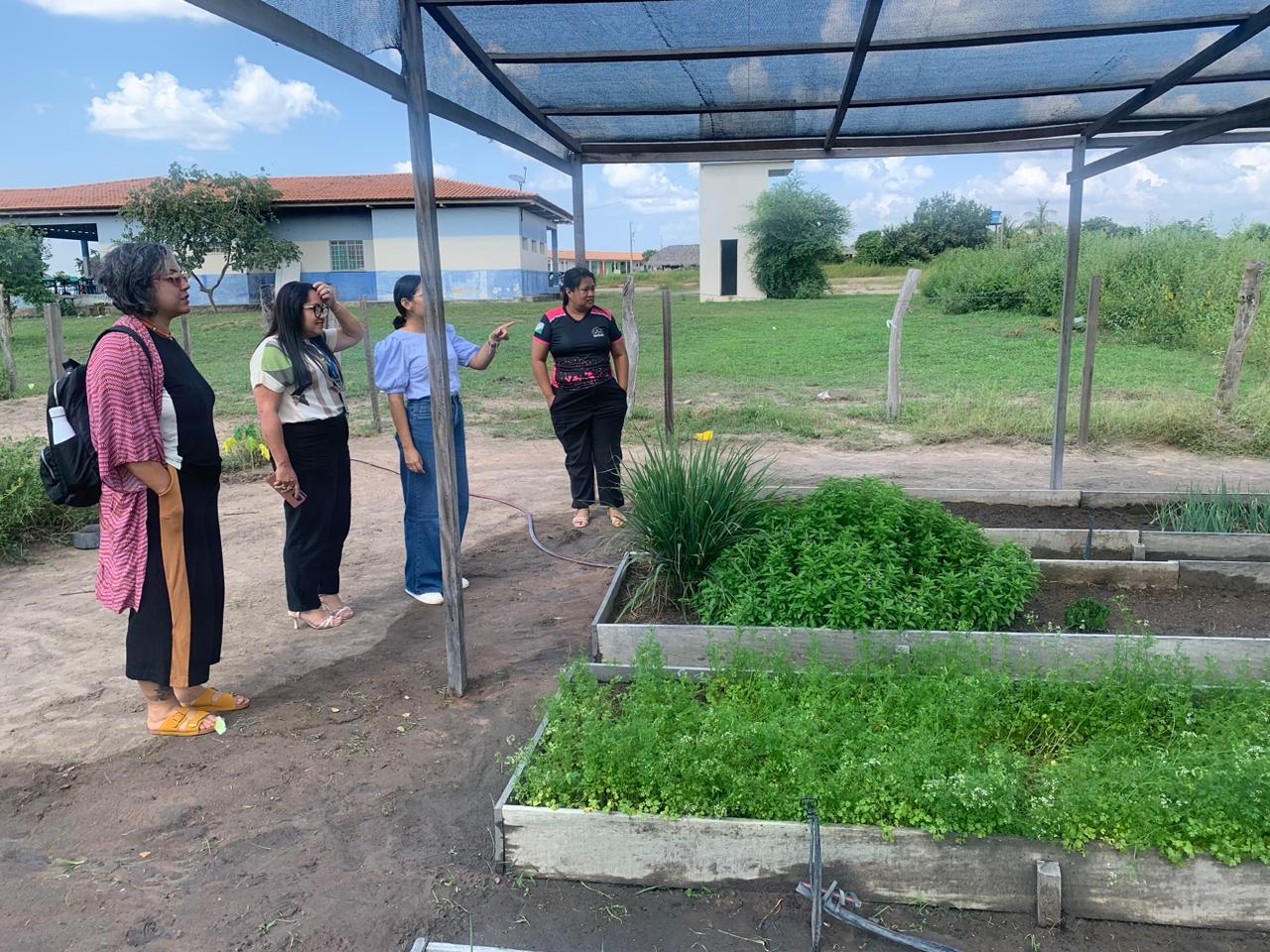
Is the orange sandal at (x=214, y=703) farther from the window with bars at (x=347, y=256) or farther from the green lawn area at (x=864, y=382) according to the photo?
the window with bars at (x=347, y=256)

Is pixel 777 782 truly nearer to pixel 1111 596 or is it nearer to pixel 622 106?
pixel 1111 596

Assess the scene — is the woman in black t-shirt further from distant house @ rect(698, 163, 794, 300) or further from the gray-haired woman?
distant house @ rect(698, 163, 794, 300)

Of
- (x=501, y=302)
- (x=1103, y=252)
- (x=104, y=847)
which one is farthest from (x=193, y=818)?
(x=501, y=302)

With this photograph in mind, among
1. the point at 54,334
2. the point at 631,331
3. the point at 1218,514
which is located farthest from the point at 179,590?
the point at 631,331

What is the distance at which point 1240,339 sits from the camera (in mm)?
9914

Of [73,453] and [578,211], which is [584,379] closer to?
[578,211]

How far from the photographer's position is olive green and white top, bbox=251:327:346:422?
4364 mm

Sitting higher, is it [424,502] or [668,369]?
[668,369]

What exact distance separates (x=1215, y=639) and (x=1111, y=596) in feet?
2.69

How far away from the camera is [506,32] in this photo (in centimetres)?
454

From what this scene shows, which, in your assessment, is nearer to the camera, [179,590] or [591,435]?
[179,590]

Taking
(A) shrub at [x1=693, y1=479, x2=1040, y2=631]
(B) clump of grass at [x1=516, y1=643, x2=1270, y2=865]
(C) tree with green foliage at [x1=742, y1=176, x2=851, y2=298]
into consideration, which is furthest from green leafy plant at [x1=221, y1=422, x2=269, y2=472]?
(C) tree with green foliage at [x1=742, y1=176, x2=851, y2=298]

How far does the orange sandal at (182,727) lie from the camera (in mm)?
3793

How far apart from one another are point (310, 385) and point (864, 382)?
11.5m
